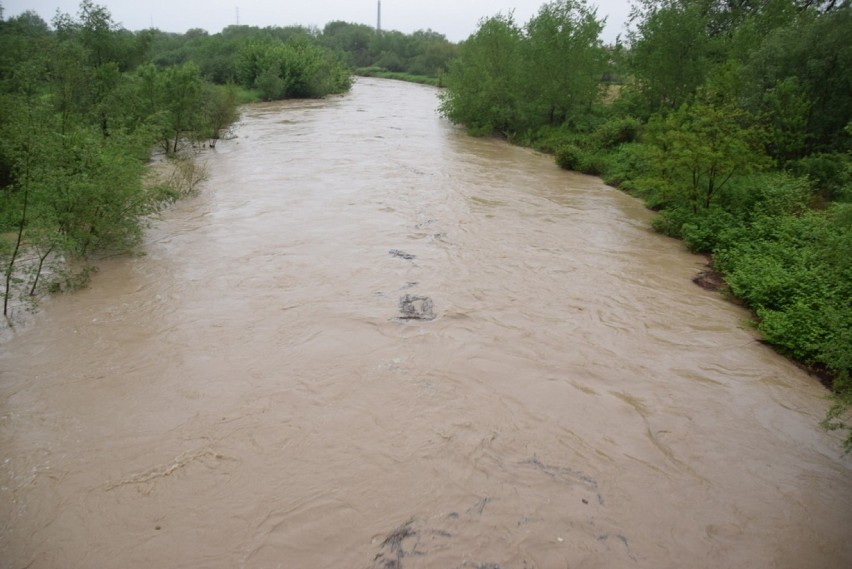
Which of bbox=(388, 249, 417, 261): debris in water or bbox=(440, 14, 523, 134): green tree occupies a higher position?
bbox=(440, 14, 523, 134): green tree

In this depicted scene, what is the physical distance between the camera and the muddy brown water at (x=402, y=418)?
5383 mm

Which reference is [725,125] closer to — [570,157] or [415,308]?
[570,157]

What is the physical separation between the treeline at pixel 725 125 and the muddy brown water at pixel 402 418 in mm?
1208

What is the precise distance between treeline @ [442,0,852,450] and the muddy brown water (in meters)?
1.21

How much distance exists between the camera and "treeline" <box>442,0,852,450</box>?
1019cm

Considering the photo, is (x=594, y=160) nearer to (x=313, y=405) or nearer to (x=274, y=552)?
(x=313, y=405)

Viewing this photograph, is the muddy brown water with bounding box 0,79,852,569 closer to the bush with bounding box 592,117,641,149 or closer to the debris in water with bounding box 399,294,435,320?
the debris in water with bounding box 399,294,435,320

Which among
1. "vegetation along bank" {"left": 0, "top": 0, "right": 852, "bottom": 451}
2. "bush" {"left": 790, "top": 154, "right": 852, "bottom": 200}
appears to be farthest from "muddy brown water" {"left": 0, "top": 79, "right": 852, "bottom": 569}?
"bush" {"left": 790, "top": 154, "right": 852, "bottom": 200}

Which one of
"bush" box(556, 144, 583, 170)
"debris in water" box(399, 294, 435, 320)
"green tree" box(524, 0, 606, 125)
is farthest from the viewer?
"green tree" box(524, 0, 606, 125)

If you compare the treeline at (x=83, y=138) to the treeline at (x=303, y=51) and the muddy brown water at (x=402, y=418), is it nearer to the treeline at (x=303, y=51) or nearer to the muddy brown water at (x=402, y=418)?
the muddy brown water at (x=402, y=418)

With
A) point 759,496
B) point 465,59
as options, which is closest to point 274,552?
point 759,496

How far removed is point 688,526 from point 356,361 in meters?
4.83

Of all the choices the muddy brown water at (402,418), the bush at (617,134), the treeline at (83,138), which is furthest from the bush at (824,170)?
the treeline at (83,138)

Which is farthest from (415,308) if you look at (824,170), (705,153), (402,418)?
(824,170)
